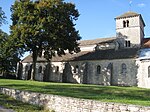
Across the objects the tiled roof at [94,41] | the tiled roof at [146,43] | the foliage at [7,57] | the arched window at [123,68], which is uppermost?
the tiled roof at [94,41]

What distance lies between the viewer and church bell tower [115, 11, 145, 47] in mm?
42719

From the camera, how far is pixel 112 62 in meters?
39.9

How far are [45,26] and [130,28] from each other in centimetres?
1702

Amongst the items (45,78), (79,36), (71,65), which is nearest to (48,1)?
(79,36)

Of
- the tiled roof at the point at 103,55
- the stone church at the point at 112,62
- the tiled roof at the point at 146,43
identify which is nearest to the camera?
the stone church at the point at 112,62

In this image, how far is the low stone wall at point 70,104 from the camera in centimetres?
1116

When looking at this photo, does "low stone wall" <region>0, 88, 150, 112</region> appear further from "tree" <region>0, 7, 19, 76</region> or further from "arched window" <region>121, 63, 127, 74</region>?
"arched window" <region>121, 63, 127, 74</region>

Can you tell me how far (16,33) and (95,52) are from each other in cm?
1610

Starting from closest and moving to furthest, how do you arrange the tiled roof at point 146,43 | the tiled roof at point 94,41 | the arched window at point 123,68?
the arched window at point 123,68 < the tiled roof at point 146,43 < the tiled roof at point 94,41

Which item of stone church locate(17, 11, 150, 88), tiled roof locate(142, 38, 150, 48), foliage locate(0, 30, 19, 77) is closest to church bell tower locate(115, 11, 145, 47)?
stone church locate(17, 11, 150, 88)

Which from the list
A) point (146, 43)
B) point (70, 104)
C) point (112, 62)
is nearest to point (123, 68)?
point (112, 62)

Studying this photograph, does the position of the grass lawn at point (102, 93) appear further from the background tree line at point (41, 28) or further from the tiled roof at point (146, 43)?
the tiled roof at point (146, 43)

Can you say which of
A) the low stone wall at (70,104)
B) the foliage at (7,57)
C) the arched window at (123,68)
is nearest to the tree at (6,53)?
the foliage at (7,57)

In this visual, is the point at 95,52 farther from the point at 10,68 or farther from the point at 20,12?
the point at 10,68
